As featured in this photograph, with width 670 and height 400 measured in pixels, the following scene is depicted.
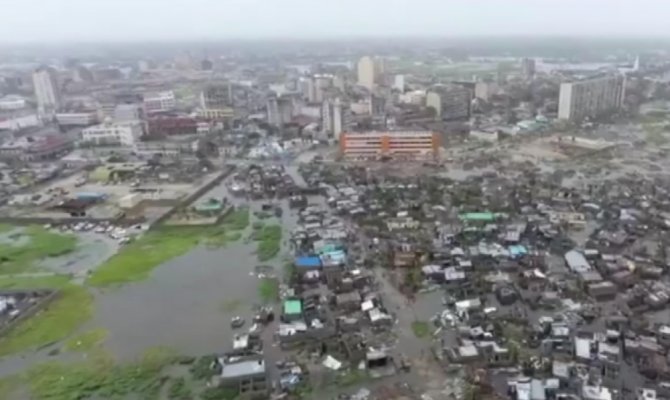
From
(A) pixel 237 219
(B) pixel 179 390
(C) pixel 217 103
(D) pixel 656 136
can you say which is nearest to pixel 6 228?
(A) pixel 237 219

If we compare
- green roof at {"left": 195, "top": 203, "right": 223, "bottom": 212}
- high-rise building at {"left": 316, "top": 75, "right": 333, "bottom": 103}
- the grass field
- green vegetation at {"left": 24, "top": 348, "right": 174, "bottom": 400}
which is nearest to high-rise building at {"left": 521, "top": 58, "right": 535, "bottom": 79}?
high-rise building at {"left": 316, "top": 75, "right": 333, "bottom": 103}

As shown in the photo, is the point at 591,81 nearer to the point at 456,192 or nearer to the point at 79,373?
the point at 456,192

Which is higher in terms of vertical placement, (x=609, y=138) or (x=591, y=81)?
(x=591, y=81)

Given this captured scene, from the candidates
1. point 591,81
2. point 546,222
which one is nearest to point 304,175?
point 546,222

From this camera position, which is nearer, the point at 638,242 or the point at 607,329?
the point at 607,329

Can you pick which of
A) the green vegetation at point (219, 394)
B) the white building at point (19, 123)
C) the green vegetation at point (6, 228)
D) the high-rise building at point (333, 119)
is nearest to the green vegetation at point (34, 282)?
the green vegetation at point (6, 228)

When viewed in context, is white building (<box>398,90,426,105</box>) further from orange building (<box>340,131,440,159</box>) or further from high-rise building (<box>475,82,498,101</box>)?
orange building (<box>340,131,440,159</box>)
